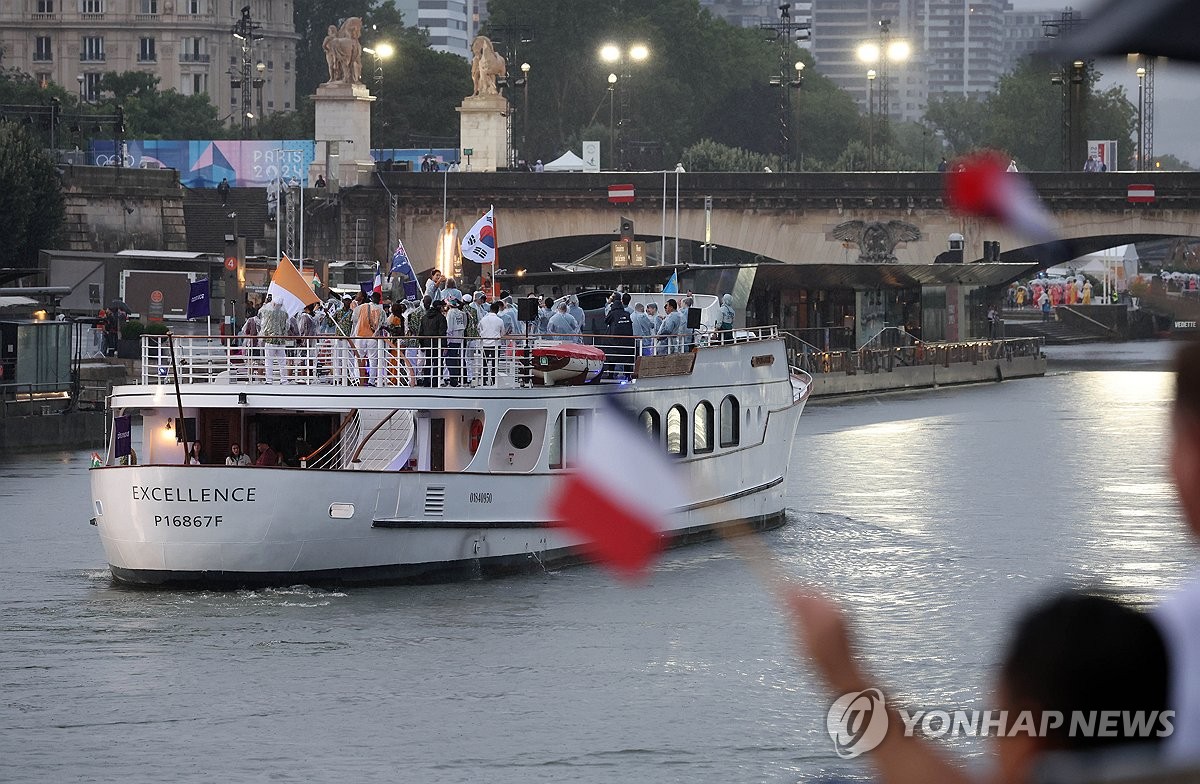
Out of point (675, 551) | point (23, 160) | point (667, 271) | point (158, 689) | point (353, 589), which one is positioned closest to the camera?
point (158, 689)

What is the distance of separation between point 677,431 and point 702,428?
0.70m

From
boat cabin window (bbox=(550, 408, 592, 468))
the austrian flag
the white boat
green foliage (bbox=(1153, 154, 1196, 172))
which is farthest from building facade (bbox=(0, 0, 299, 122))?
boat cabin window (bbox=(550, 408, 592, 468))

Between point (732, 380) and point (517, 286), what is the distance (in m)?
26.1

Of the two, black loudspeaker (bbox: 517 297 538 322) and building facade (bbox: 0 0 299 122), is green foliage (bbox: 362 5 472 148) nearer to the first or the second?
building facade (bbox: 0 0 299 122)

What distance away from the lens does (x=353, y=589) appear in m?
22.5

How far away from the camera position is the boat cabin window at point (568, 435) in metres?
24.1

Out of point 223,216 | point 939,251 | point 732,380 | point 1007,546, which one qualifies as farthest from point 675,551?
point 223,216

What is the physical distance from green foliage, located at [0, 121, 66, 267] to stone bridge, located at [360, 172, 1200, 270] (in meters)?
11.2

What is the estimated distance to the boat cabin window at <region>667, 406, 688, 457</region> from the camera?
26125mm

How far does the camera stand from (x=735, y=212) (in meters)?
73.6

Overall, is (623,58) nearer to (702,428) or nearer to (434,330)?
(702,428)

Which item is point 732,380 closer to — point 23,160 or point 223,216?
point 23,160

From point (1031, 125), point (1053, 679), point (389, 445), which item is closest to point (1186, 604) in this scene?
point (1053, 679)

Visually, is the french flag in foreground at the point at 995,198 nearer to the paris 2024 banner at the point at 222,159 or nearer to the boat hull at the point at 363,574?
the boat hull at the point at 363,574
